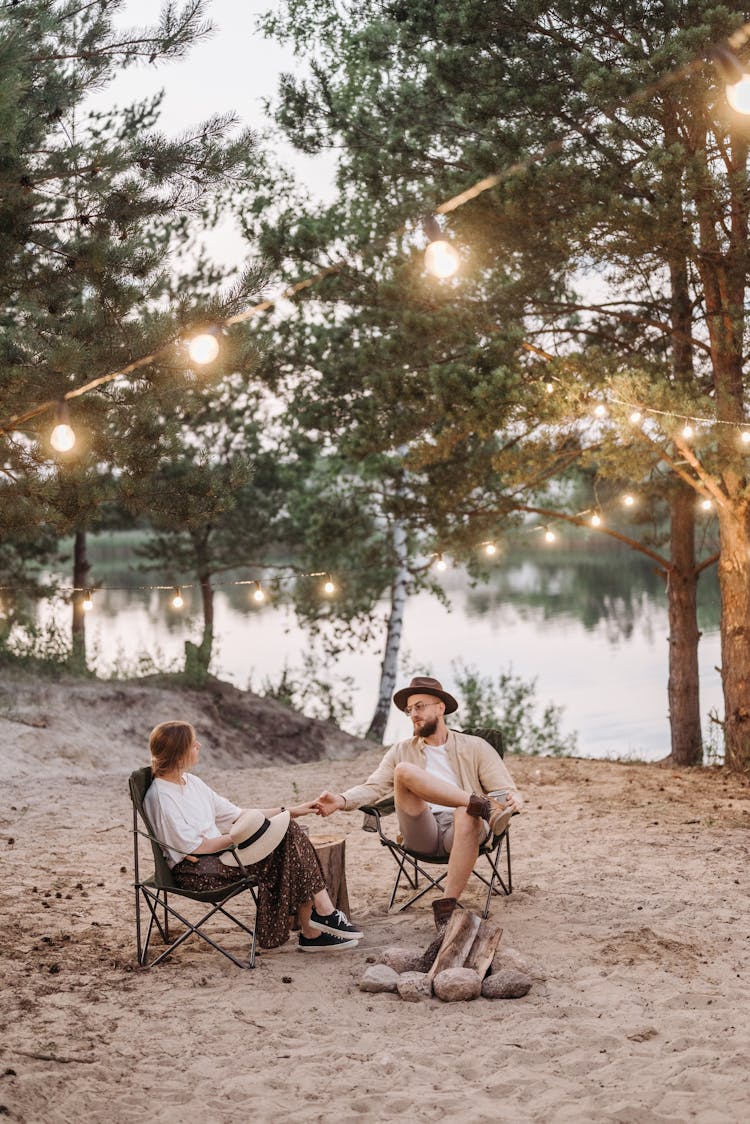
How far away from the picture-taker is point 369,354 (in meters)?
8.49

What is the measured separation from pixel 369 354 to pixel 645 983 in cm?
587

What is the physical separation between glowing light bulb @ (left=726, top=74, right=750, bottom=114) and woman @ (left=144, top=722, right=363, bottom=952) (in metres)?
2.65

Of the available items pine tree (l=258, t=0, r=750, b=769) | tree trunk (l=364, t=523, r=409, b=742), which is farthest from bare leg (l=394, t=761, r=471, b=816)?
tree trunk (l=364, t=523, r=409, b=742)

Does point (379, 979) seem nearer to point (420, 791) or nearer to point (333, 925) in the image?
point (333, 925)

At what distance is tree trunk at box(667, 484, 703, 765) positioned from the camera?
9.24 m

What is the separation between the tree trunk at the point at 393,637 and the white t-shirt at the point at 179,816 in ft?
29.0

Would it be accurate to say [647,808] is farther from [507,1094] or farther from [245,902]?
[507,1094]

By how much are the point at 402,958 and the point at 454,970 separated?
25cm

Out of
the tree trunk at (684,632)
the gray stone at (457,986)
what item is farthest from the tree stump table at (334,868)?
the tree trunk at (684,632)

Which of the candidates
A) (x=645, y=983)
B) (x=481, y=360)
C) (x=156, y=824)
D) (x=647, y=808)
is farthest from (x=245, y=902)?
(x=481, y=360)

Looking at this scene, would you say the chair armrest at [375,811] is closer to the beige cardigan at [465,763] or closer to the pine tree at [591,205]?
the beige cardigan at [465,763]

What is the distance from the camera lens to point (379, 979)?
3588mm

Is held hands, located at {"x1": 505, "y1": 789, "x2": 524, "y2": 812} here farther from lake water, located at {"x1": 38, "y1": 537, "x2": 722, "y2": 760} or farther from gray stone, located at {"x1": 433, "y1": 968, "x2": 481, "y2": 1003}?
lake water, located at {"x1": 38, "y1": 537, "x2": 722, "y2": 760}

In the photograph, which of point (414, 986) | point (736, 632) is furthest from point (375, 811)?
point (736, 632)
